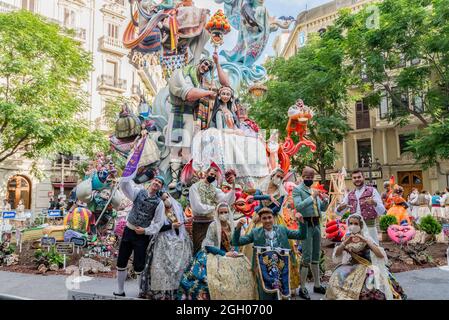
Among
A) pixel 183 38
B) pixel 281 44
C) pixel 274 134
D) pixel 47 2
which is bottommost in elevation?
pixel 274 134

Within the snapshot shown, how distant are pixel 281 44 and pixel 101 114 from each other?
25.2 meters

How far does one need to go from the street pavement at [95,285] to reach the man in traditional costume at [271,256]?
1.36 metres

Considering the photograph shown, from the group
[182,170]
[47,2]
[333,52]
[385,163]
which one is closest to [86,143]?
[182,170]

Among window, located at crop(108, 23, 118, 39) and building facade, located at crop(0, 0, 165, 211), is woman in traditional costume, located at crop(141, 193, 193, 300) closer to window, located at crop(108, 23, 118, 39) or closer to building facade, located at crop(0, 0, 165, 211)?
building facade, located at crop(0, 0, 165, 211)

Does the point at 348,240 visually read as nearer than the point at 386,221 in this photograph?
Yes

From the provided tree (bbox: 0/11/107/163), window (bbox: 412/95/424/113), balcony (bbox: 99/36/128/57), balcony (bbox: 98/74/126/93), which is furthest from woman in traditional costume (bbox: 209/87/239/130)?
balcony (bbox: 99/36/128/57)

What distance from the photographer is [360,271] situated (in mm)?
4676

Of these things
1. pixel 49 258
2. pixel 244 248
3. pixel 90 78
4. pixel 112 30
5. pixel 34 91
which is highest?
pixel 112 30

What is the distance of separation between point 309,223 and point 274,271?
1526 mm

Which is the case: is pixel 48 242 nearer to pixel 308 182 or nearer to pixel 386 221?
pixel 308 182

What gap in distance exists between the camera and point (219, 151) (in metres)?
10.5

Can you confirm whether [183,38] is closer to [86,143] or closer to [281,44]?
[86,143]

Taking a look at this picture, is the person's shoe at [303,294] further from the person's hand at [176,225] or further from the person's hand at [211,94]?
the person's hand at [211,94]

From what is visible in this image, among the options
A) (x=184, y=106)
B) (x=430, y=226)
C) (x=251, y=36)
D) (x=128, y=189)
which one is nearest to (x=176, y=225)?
(x=128, y=189)
